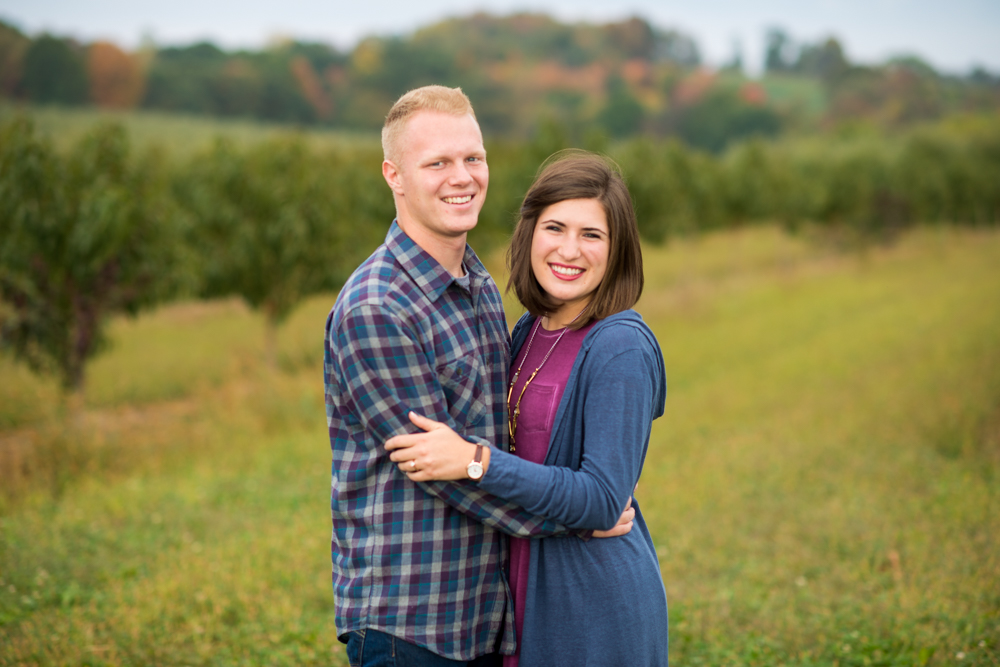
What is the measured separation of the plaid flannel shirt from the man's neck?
5 centimetres

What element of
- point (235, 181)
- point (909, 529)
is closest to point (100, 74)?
point (235, 181)

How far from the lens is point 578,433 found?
2.44 metres

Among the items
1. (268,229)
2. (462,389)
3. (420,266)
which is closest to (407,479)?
(462,389)

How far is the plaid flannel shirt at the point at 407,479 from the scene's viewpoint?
2254 mm

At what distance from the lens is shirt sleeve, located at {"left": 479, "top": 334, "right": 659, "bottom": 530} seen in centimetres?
224

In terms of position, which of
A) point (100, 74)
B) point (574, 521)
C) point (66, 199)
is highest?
point (100, 74)

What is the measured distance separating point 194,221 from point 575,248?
14.0 metres

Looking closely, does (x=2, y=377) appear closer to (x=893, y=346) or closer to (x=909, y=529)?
(x=909, y=529)

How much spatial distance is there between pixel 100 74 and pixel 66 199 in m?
62.4

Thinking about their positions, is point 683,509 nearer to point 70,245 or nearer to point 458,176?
point 458,176

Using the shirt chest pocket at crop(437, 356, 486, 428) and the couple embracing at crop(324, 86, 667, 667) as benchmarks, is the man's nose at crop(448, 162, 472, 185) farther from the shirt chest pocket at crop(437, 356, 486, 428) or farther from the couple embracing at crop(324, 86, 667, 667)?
the shirt chest pocket at crop(437, 356, 486, 428)

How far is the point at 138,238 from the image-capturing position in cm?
1111

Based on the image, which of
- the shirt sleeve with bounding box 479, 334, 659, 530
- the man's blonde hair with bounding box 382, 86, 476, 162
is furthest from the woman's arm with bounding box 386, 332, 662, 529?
the man's blonde hair with bounding box 382, 86, 476, 162

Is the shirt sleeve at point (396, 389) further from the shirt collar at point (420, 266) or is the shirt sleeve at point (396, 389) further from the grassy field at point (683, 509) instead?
the grassy field at point (683, 509)
